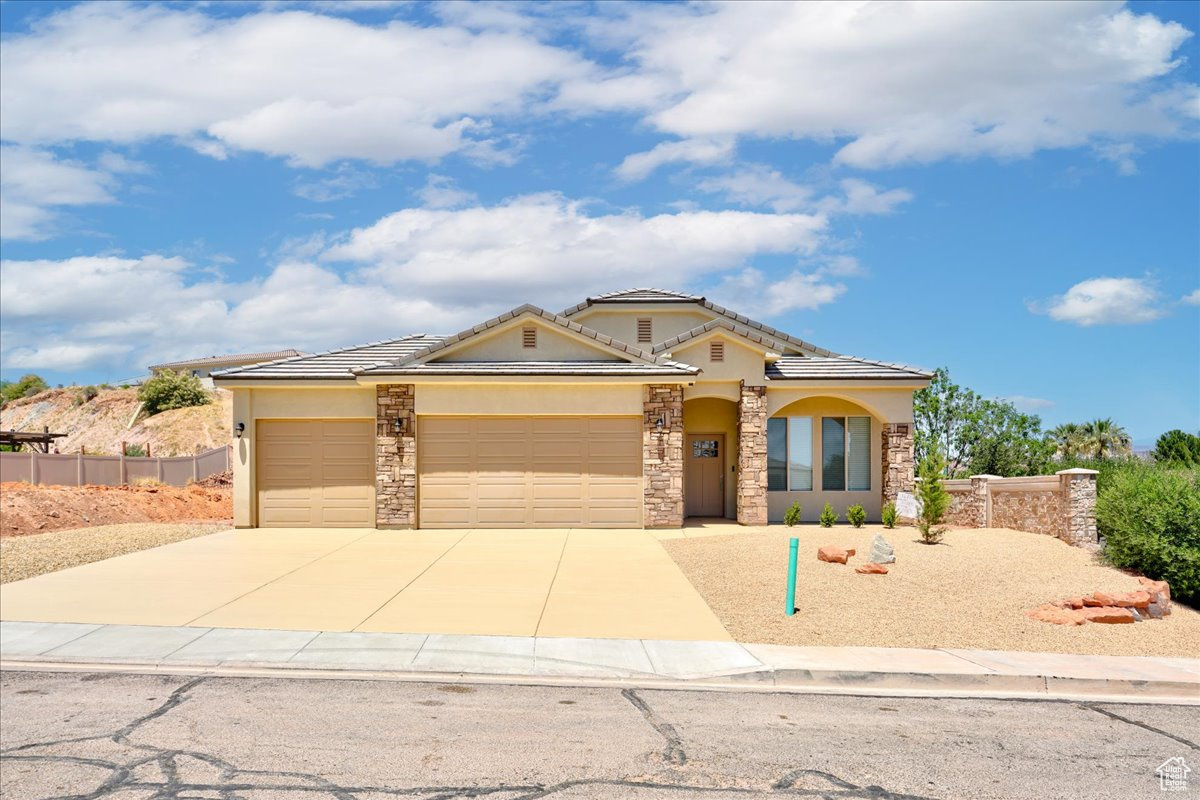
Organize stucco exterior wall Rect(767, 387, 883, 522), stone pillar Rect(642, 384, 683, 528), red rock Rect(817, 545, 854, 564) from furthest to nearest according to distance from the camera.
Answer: stucco exterior wall Rect(767, 387, 883, 522)
stone pillar Rect(642, 384, 683, 528)
red rock Rect(817, 545, 854, 564)

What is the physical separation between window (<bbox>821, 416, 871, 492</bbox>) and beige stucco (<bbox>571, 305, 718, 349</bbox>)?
4947 mm

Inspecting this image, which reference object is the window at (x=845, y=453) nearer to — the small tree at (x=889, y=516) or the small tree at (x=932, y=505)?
the small tree at (x=889, y=516)

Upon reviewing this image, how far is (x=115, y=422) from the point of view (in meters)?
63.9

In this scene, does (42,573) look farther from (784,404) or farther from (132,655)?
(784,404)

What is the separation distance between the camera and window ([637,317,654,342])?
25984mm

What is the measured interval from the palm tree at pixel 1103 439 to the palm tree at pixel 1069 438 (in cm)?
18

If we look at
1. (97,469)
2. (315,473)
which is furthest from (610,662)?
(97,469)

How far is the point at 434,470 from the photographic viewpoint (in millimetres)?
20688

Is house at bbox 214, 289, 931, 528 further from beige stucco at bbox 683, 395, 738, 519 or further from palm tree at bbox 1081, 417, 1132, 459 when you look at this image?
palm tree at bbox 1081, 417, 1132, 459

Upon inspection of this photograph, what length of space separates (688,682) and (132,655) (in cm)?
607

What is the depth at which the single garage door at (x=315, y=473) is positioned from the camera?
2100 cm

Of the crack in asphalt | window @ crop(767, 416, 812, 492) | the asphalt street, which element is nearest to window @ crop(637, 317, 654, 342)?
window @ crop(767, 416, 812, 492)

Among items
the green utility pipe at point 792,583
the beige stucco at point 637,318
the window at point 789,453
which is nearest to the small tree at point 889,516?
the window at point 789,453

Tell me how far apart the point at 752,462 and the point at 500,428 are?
614 centimetres
